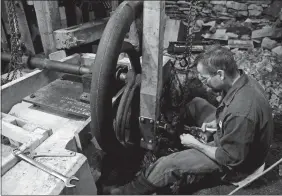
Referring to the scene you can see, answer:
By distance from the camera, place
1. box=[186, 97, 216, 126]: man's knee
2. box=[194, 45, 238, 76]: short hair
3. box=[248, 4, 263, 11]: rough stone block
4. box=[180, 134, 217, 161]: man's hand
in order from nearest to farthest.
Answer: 1. box=[194, 45, 238, 76]: short hair
2. box=[180, 134, 217, 161]: man's hand
3. box=[186, 97, 216, 126]: man's knee
4. box=[248, 4, 263, 11]: rough stone block

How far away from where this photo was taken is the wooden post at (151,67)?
2.02 m

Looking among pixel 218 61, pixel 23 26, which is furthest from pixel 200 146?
pixel 23 26

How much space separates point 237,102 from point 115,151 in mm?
1405

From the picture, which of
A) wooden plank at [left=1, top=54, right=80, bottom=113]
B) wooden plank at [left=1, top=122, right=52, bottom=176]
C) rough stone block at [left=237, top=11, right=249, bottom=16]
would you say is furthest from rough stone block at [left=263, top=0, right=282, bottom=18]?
wooden plank at [left=1, top=122, right=52, bottom=176]

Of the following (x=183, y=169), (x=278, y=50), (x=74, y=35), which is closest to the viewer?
(x=183, y=169)

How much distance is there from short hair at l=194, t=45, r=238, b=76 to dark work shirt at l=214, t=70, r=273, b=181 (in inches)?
6.2

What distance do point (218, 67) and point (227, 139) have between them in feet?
2.41

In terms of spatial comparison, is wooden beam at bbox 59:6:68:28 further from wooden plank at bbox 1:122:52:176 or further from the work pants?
the work pants

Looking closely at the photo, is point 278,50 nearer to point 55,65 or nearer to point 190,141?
point 190,141

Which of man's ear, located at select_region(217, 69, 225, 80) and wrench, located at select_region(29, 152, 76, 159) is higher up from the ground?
man's ear, located at select_region(217, 69, 225, 80)

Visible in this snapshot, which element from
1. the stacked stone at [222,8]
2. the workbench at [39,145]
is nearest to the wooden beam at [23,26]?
the workbench at [39,145]

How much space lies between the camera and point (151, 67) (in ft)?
7.51

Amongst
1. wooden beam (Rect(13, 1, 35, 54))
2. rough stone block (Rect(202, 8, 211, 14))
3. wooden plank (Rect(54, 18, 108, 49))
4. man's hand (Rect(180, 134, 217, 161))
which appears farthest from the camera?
rough stone block (Rect(202, 8, 211, 14))

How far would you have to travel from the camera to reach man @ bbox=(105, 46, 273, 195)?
218 cm
